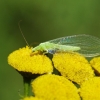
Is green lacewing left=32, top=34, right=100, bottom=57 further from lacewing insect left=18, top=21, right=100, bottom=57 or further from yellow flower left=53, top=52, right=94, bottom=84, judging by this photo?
yellow flower left=53, top=52, right=94, bottom=84

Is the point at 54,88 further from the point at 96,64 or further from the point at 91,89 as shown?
the point at 96,64

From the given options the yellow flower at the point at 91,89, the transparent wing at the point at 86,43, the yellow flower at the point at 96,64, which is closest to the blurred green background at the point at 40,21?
the transparent wing at the point at 86,43

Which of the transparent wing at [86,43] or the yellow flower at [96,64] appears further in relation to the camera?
the transparent wing at [86,43]

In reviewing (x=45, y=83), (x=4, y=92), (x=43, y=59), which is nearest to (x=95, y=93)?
(x=45, y=83)

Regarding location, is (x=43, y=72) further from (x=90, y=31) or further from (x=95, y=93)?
(x=90, y=31)

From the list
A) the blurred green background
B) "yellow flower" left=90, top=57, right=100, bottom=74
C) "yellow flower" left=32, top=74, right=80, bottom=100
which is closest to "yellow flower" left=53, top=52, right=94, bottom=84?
"yellow flower" left=90, top=57, right=100, bottom=74

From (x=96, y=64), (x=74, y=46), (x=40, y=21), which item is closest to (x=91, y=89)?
(x=96, y=64)

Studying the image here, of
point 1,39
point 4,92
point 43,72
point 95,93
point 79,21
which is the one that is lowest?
point 95,93

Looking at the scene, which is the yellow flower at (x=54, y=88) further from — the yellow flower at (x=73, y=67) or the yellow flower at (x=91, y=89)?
the yellow flower at (x=73, y=67)
